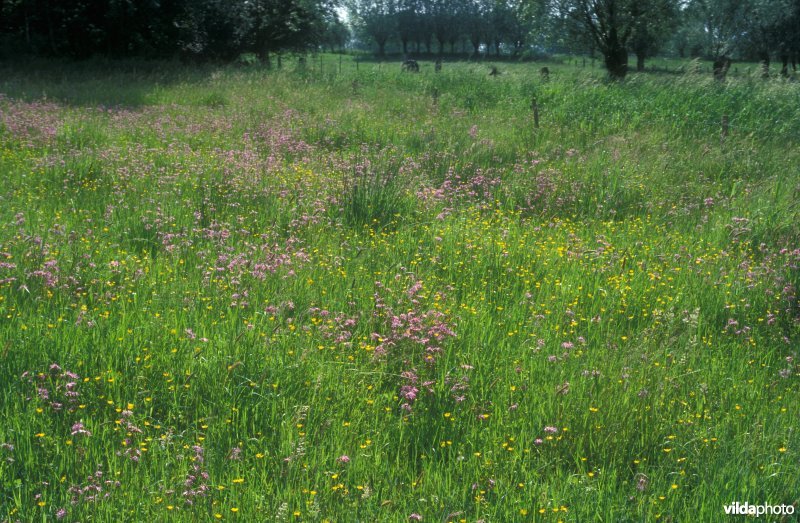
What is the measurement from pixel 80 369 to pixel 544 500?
2.64m

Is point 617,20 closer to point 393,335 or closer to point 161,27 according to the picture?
point 161,27

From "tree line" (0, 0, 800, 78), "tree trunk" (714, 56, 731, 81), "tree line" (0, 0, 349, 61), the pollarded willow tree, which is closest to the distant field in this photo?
"tree trunk" (714, 56, 731, 81)

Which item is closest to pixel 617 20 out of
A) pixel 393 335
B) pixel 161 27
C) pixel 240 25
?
pixel 240 25

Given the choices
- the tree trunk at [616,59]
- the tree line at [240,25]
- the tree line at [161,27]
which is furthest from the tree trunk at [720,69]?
the tree line at [161,27]

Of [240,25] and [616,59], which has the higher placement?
[240,25]

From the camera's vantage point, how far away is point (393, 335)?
4348mm

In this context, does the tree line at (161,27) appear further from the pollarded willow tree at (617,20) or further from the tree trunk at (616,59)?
the tree trunk at (616,59)

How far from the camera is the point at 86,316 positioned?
166 inches

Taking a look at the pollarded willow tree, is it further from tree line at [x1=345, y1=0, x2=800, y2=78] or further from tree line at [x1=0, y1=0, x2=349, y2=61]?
tree line at [x1=0, y1=0, x2=349, y2=61]

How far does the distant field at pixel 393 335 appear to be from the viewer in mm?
3025

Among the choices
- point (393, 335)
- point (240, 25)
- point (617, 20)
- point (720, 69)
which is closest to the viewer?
point (393, 335)

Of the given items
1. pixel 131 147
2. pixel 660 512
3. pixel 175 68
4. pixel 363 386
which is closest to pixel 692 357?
pixel 660 512

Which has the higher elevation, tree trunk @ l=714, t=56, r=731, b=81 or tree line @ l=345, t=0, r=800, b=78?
tree line @ l=345, t=0, r=800, b=78

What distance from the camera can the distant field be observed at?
303 centimetres
